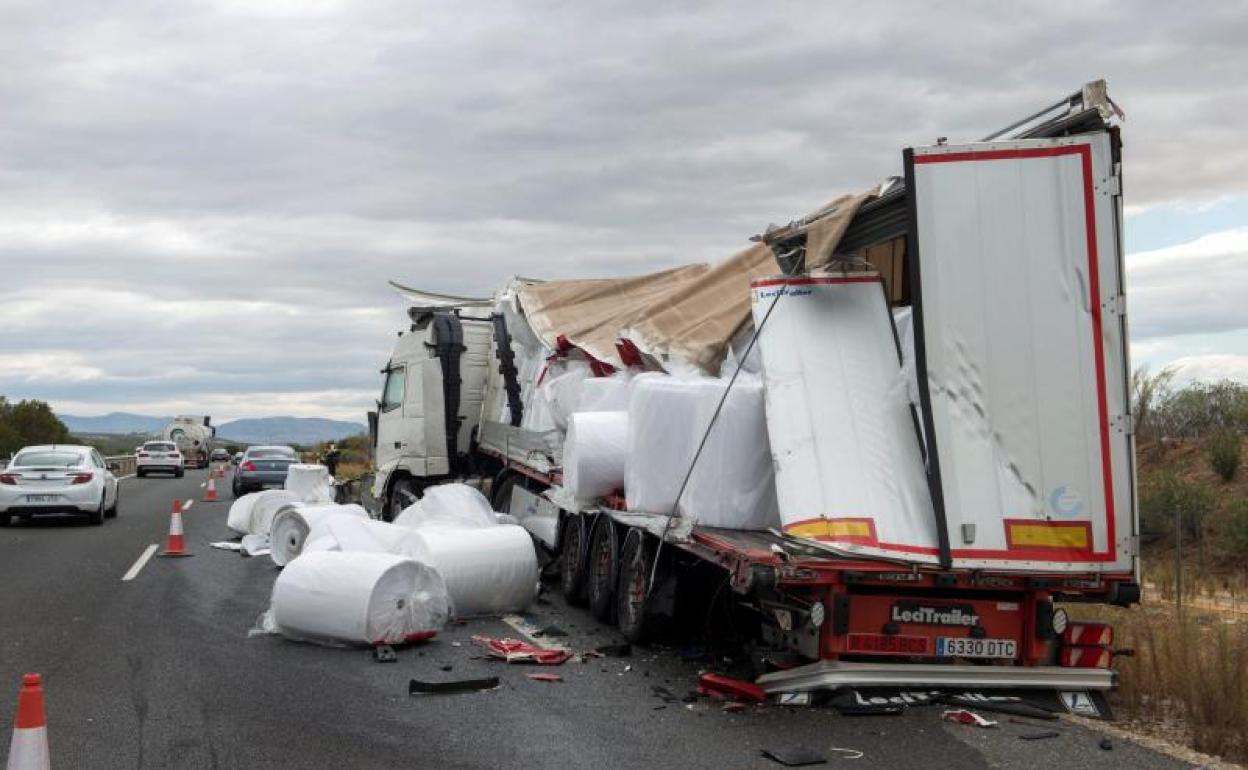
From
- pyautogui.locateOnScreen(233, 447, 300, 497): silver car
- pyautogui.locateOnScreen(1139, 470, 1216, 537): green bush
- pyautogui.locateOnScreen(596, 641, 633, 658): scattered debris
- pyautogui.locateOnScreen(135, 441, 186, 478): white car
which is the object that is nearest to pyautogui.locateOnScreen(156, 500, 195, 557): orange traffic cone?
pyautogui.locateOnScreen(596, 641, 633, 658): scattered debris

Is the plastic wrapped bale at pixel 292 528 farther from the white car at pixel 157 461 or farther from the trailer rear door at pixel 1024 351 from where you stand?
the white car at pixel 157 461

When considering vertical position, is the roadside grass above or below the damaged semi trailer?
below

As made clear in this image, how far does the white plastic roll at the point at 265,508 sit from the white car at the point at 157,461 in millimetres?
34891

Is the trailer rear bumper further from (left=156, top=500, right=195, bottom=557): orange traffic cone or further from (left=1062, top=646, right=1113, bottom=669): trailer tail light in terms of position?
(left=156, top=500, right=195, bottom=557): orange traffic cone

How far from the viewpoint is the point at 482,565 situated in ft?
39.1

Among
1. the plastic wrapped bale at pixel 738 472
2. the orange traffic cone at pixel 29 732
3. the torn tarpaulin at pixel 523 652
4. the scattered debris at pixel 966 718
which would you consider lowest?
the scattered debris at pixel 966 718

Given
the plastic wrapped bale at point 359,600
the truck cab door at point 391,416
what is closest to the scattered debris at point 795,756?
the plastic wrapped bale at point 359,600

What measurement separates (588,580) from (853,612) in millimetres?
4777

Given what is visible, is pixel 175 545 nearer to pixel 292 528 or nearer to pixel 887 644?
pixel 292 528

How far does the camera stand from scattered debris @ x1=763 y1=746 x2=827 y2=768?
6.82m

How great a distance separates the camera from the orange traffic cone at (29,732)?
16.3 feet

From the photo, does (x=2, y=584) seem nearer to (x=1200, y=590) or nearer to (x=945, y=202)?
(x=945, y=202)

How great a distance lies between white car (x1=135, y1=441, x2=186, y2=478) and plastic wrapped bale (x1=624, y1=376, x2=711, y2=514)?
46.0 m

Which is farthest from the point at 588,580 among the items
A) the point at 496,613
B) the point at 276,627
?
the point at 276,627
